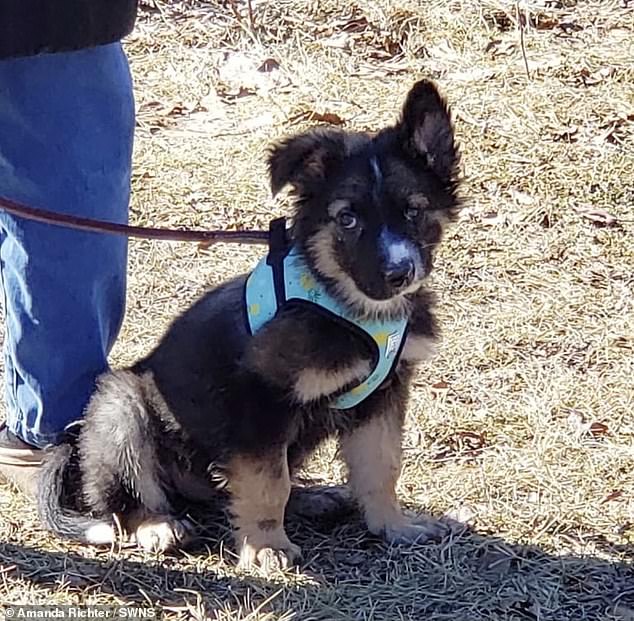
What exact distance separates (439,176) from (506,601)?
1.29m

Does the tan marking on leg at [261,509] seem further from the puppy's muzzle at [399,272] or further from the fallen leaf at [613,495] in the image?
the fallen leaf at [613,495]

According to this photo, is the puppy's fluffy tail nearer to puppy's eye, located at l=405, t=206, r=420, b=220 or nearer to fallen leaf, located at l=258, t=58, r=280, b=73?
puppy's eye, located at l=405, t=206, r=420, b=220

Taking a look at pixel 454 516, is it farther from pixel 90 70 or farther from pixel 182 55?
pixel 182 55

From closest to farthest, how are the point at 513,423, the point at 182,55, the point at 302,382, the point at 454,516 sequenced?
1. the point at 302,382
2. the point at 454,516
3. the point at 513,423
4. the point at 182,55

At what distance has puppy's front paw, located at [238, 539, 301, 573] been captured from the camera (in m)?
4.09

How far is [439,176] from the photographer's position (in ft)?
13.0

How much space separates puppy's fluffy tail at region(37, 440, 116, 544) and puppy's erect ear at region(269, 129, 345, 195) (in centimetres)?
119

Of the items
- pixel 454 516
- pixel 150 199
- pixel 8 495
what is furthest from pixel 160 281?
pixel 454 516

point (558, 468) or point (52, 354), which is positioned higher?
point (52, 354)

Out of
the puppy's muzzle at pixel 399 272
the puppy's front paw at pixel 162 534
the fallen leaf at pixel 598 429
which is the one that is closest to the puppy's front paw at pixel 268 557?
the puppy's front paw at pixel 162 534

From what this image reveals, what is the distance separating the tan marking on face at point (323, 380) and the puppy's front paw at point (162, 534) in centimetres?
69

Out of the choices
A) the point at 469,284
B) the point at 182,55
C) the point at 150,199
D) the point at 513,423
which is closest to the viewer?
the point at 513,423

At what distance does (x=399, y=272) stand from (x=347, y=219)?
245 mm

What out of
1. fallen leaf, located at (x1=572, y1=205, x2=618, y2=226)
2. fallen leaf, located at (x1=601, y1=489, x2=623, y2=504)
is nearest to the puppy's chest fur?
fallen leaf, located at (x1=601, y1=489, x2=623, y2=504)
